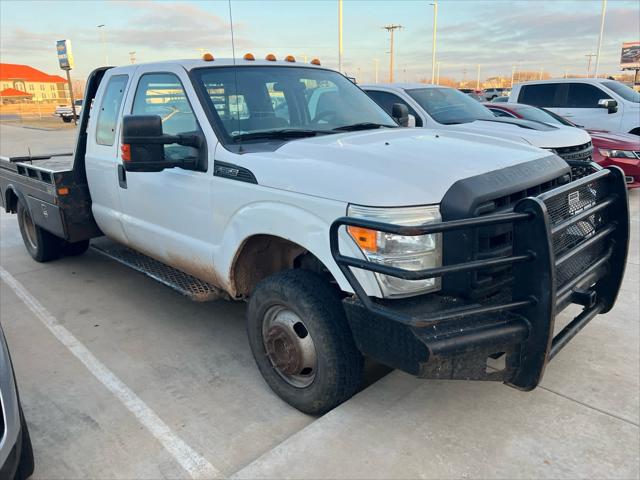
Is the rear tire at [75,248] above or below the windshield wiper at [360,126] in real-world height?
below

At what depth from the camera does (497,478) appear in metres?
2.51

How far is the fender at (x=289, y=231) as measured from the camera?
259cm

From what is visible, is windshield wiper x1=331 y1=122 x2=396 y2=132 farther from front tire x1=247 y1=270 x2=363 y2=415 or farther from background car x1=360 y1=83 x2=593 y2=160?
background car x1=360 y1=83 x2=593 y2=160

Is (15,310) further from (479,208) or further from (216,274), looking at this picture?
(479,208)

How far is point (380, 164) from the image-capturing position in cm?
273

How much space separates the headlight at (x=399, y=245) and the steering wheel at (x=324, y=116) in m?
1.51

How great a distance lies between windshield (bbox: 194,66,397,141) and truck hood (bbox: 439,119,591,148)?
8.59ft

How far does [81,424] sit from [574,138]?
6630 millimetres

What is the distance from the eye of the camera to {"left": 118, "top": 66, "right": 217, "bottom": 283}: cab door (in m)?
3.55

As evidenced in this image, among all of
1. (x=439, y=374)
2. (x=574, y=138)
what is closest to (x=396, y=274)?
(x=439, y=374)

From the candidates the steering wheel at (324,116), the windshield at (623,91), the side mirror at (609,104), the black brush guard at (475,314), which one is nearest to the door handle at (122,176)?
the steering wheel at (324,116)

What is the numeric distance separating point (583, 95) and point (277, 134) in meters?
10.3

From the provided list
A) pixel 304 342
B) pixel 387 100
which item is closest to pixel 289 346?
pixel 304 342

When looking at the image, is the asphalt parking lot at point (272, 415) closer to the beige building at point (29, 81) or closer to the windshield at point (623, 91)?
the windshield at point (623, 91)
